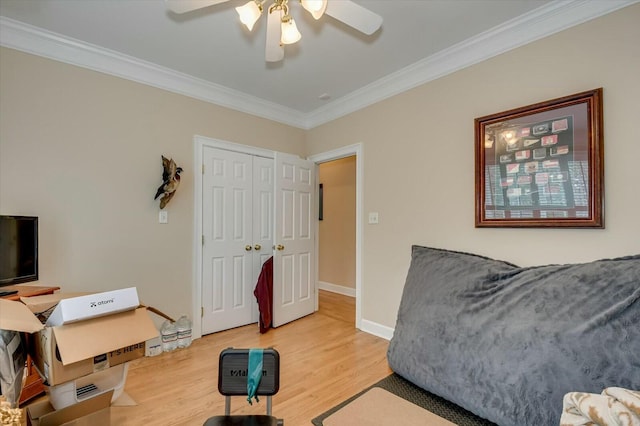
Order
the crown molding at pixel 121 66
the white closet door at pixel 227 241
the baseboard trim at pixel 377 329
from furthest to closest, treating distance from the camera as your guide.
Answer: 1. the white closet door at pixel 227 241
2. the baseboard trim at pixel 377 329
3. the crown molding at pixel 121 66

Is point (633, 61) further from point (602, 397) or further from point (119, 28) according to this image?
point (119, 28)

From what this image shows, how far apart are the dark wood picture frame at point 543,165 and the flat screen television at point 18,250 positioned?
3.18 metres

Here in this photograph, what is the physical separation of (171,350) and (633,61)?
13.0 feet

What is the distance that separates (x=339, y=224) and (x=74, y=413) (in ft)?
13.2

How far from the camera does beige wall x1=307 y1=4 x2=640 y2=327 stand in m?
1.77

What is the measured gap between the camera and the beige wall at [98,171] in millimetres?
2221

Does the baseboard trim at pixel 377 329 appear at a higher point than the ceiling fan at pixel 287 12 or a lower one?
lower

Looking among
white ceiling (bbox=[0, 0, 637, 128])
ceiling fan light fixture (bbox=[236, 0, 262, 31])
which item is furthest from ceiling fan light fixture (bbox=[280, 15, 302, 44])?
white ceiling (bbox=[0, 0, 637, 128])

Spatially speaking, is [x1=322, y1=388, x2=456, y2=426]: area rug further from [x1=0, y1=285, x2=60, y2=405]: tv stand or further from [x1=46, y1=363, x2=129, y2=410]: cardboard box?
[x1=0, y1=285, x2=60, y2=405]: tv stand

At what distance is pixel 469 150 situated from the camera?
2.44 metres

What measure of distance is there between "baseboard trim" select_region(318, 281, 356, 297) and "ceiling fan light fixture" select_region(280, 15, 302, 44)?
12.9 feet

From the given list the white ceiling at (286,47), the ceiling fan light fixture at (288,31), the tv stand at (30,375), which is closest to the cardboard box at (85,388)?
the tv stand at (30,375)

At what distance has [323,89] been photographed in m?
3.20

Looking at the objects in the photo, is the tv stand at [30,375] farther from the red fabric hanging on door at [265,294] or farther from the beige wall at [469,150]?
the beige wall at [469,150]
